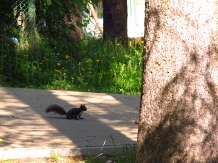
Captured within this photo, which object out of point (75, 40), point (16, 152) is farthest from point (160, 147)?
point (75, 40)

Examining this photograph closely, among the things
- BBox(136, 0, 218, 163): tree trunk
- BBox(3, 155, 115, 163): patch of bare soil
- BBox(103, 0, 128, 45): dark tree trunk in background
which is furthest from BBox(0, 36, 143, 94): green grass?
BBox(136, 0, 218, 163): tree trunk

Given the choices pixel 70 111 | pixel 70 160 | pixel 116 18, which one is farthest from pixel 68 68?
pixel 70 160

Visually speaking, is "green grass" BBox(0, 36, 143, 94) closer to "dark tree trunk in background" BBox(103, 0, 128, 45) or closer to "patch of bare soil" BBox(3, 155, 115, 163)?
"dark tree trunk in background" BBox(103, 0, 128, 45)

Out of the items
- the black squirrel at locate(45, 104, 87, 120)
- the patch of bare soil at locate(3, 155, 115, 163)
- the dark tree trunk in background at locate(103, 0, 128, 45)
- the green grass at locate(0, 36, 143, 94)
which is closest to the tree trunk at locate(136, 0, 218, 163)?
the patch of bare soil at locate(3, 155, 115, 163)

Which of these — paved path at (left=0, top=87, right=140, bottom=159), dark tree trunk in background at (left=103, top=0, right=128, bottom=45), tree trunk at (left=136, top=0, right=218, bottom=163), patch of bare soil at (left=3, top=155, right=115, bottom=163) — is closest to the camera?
tree trunk at (left=136, top=0, right=218, bottom=163)

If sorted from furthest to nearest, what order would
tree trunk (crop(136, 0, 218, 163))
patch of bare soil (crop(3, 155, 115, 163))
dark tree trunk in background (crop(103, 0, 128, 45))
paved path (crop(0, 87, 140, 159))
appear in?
dark tree trunk in background (crop(103, 0, 128, 45)) < paved path (crop(0, 87, 140, 159)) < patch of bare soil (crop(3, 155, 115, 163)) < tree trunk (crop(136, 0, 218, 163))

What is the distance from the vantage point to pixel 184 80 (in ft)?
15.2

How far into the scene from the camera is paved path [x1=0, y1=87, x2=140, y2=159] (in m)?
6.19

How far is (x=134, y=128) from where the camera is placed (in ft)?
25.0

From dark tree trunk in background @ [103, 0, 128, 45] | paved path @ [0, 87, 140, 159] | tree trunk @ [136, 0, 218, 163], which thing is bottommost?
paved path @ [0, 87, 140, 159]

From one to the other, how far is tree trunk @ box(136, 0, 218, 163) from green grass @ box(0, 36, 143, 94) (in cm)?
658

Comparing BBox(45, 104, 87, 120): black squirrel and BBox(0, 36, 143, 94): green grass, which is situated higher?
BBox(0, 36, 143, 94): green grass

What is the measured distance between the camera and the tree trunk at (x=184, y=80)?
180 inches

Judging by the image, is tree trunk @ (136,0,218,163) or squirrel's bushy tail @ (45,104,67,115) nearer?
tree trunk @ (136,0,218,163)
